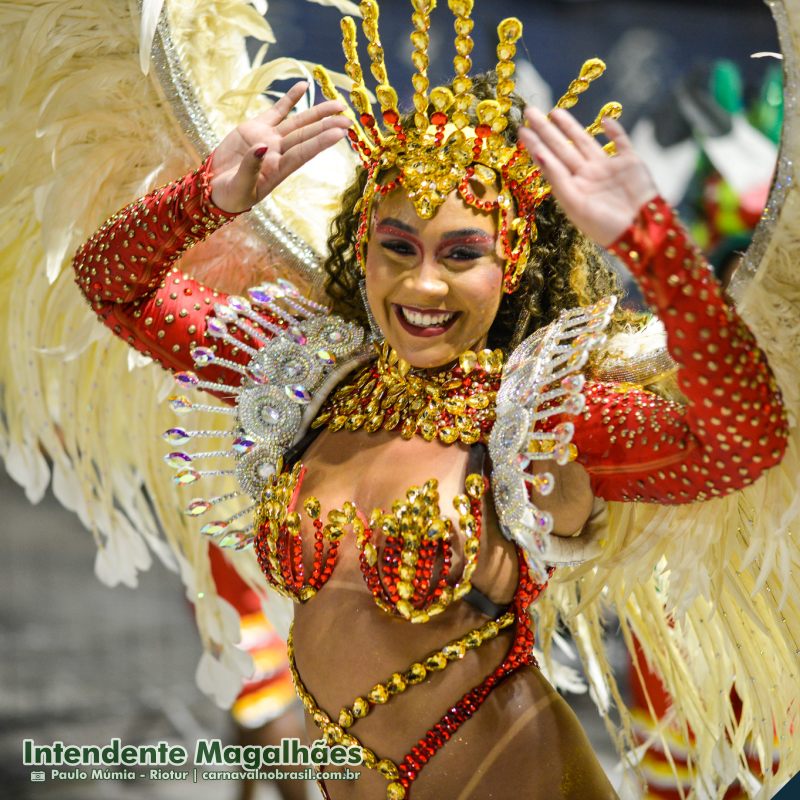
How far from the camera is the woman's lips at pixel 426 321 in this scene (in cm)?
152

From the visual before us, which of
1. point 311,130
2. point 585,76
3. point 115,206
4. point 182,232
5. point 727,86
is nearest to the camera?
point 585,76

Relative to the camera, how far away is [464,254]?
1.51 metres

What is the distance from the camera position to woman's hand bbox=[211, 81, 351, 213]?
1567 millimetres

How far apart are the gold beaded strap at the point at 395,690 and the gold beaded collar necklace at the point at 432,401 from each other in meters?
0.23

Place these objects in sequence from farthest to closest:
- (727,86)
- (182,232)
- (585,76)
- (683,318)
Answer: (727,86) < (182,232) < (585,76) < (683,318)

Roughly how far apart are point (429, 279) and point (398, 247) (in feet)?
0.22

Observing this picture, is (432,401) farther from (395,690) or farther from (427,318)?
(395,690)

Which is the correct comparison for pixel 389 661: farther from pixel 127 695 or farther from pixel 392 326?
pixel 127 695

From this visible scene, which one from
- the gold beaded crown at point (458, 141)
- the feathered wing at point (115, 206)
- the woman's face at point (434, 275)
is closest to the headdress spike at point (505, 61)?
the gold beaded crown at point (458, 141)

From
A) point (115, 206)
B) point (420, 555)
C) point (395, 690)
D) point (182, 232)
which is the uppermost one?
point (182, 232)

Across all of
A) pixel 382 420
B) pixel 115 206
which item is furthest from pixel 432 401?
pixel 115 206

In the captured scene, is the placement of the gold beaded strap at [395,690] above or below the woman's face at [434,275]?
below

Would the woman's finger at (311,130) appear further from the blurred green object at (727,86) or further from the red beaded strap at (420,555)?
the blurred green object at (727,86)

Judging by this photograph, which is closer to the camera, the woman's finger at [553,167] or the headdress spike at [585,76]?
the woman's finger at [553,167]
